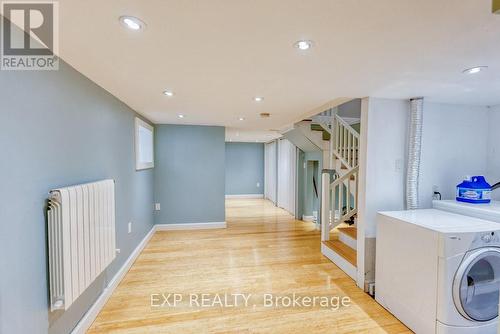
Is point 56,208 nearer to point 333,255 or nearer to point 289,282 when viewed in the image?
point 289,282

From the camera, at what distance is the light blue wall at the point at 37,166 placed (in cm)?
113

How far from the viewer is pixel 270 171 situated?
7.90 meters

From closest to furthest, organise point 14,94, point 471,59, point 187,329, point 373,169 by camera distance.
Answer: point 14,94 → point 471,59 → point 187,329 → point 373,169

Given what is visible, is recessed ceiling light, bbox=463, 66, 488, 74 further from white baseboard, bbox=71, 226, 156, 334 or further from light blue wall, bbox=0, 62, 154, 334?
white baseboard, bbox=71, 226, 156, 334

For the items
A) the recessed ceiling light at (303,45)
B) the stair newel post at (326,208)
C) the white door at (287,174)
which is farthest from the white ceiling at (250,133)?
the recessed ceiling light at (303,45)

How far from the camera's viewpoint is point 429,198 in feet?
8.53

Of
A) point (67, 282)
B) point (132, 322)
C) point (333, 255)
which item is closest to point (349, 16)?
point (67, 282)

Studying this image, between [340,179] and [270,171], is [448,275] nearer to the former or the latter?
[340,179]

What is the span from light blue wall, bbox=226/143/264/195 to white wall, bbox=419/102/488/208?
20.6 ft

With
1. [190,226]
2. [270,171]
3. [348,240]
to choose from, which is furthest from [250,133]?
[348,240]

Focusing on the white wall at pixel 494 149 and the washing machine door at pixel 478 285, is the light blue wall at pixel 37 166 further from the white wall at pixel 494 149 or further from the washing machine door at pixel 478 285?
the white wall at pixel 494 149

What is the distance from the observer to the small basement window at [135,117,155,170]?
10.7 feet

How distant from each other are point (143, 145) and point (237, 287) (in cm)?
260

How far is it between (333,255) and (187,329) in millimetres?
2087
